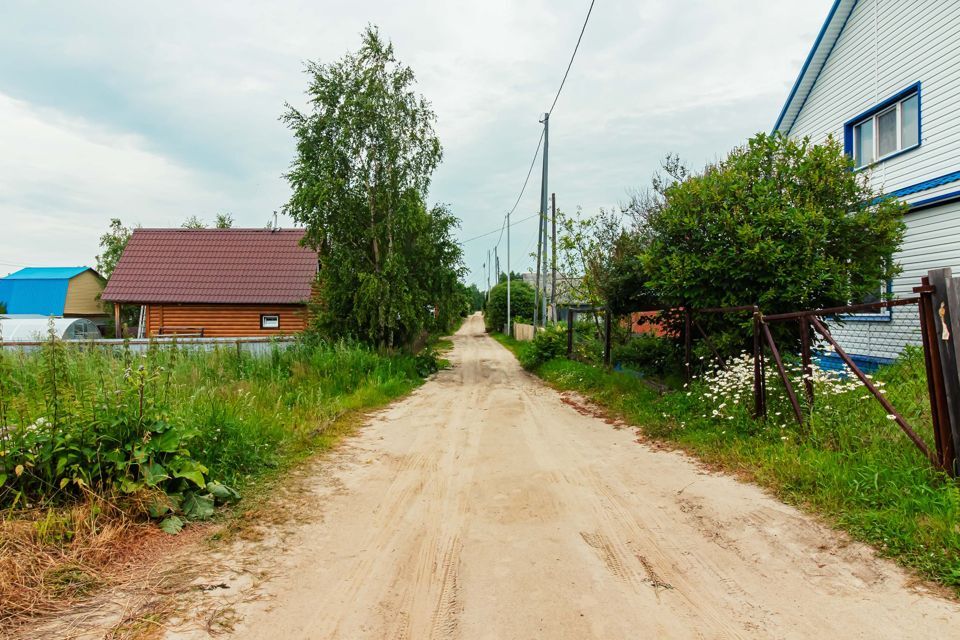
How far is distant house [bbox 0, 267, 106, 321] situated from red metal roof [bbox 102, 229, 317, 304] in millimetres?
13382

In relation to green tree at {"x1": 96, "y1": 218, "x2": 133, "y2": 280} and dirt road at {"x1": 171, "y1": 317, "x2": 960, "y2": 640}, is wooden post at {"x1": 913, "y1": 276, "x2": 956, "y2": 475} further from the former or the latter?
green tree at {"x1": 96, "y1": 218, "x2": 133, "y2": 280}

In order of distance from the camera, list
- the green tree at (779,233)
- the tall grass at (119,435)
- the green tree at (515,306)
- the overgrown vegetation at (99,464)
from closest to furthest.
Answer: the overgrown vegetation at (99,464) → the tall grass at (119,435) → the green tree at (779,233) → the green tree at (515,306)

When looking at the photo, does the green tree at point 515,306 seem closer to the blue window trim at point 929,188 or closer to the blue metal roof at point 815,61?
the blue metal roof at point 815,61

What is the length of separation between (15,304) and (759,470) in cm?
4287

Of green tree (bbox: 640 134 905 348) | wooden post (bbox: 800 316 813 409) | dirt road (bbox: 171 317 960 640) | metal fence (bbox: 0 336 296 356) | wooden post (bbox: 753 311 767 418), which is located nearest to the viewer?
dirt road (bbox: 171 317 960 640)

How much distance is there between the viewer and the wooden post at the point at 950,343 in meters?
4.06

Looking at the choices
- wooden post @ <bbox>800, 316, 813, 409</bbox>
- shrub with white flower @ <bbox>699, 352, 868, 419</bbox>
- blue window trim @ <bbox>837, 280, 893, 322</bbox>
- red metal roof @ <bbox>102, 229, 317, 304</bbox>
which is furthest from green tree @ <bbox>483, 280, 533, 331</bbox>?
wooden post @ <bbox>800, 316, 813, 409</bbox>

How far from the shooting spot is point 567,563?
11.6 ft

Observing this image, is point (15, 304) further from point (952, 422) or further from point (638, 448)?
point (952, 422)

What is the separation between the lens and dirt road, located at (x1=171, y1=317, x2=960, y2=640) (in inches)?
112

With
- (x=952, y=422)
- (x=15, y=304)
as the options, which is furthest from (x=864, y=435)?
(x=15, y=304)

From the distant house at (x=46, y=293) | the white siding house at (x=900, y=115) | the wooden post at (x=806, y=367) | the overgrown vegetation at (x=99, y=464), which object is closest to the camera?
the overgrown vegetation at (x=99, y=464)

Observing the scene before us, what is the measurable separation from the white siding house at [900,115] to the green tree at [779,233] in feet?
4.94

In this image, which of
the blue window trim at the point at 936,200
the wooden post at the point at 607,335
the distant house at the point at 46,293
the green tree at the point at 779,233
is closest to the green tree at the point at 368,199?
the wooden post at the point at 607,335
